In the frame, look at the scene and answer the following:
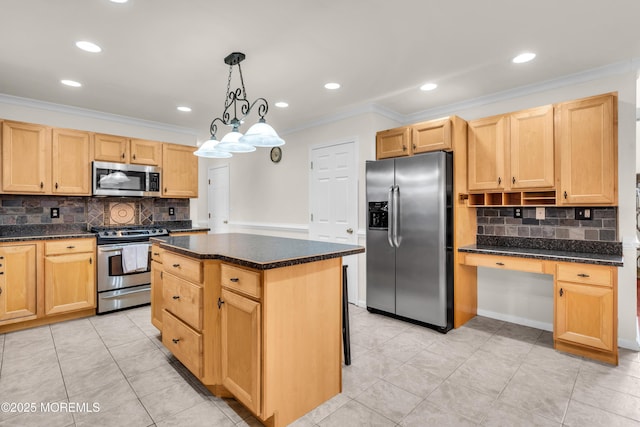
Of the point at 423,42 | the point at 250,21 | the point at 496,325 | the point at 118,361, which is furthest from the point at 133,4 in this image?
the point at 496,325

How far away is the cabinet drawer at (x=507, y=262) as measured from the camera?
2.84m

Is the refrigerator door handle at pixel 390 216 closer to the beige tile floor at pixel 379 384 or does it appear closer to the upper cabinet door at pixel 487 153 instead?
the upper cabinet door at pixel 487 153

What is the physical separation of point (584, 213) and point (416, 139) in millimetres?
1670

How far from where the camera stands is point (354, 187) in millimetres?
4023

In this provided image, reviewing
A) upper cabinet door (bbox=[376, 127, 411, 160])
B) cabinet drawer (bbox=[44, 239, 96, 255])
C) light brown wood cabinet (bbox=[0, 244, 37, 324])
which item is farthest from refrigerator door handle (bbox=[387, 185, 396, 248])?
light brown wood cabinet (bbox=[0, 244, 37, 324])

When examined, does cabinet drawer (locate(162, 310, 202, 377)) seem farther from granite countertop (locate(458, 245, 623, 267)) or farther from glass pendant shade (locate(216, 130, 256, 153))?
granite countertop (locate(458, 245, 623, 267))

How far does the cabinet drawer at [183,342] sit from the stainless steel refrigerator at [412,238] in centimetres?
209

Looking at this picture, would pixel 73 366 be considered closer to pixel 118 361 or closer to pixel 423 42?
pixel 118 361

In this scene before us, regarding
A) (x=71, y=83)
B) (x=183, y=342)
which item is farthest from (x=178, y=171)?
(x=183, y=342)

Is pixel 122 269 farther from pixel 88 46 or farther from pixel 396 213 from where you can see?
pixel 396 213

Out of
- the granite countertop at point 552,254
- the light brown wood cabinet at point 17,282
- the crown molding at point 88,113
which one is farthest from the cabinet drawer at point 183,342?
the crown molding at point 88,113

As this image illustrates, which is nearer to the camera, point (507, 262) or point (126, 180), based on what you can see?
point (507, 262)

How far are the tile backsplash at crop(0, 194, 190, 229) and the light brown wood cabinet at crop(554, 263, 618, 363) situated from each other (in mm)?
4755

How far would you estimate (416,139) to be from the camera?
3.48 metres
